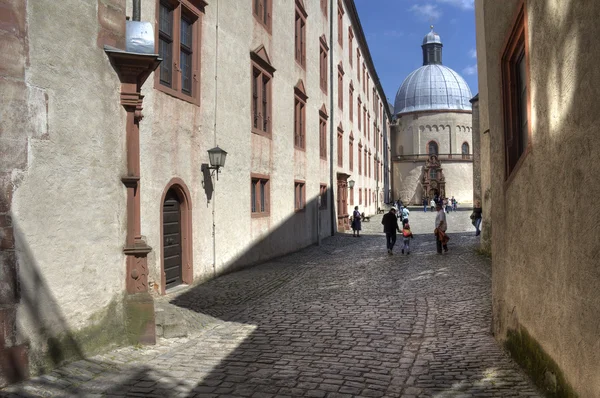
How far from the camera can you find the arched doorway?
10.4m

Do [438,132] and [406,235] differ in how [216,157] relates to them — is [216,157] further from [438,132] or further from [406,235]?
[438,132]

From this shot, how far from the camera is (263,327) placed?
796 cm

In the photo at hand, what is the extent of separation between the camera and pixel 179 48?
10867mm

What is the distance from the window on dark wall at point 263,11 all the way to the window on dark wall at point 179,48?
3.70 metres

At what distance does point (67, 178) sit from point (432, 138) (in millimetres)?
63638

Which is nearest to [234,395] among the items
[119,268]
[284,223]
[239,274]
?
[119,268]

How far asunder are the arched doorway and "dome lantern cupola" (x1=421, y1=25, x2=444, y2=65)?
72.6 m

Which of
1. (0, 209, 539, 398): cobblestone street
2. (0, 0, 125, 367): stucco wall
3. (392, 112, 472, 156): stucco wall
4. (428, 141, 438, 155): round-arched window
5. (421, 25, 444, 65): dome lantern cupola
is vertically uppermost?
(421, 25, 444, 65): dome lantern cupola

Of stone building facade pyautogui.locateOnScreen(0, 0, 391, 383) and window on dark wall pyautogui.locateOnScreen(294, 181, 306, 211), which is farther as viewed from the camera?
window on dark wall pyautogui.locateOnScreen(294, 181, 306, 211)

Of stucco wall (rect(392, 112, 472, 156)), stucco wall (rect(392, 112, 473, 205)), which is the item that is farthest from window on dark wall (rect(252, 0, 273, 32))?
stucco wall (rect(392, 112, 472, 156))

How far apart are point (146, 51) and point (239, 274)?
7.30 metres

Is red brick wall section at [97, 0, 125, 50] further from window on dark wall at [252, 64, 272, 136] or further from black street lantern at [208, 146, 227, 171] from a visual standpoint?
window on dark wall at [252, 64, 272, 136]

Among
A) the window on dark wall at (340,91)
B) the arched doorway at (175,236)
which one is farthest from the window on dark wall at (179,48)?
the window on dark wall at (340,91)

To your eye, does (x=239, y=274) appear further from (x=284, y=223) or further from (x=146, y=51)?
(x=146, y=51)
